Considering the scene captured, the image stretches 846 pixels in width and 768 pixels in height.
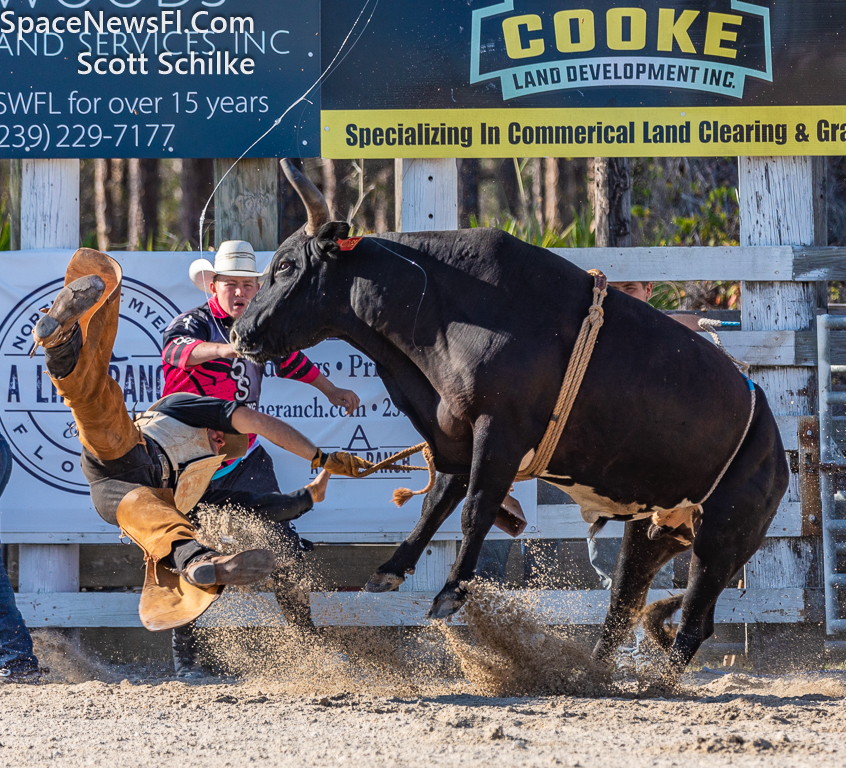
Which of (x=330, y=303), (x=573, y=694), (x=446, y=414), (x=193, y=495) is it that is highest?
(x=330, y=303)

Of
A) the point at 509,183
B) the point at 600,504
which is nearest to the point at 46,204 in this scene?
the point at 600,504

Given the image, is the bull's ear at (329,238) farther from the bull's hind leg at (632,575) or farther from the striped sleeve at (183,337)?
the bull's hind leg at (632,575)

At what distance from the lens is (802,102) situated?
555 cm

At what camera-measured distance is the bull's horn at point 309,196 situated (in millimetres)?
3787

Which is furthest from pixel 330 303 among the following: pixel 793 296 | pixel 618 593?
pixel 793 296

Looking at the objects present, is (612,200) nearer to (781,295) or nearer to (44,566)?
(781,295)

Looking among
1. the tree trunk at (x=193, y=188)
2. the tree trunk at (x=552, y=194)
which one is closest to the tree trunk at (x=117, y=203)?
the tree trunk at (x=193, y=188)

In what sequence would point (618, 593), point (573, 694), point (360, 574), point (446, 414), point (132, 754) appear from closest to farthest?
point (132, 754), point (446, 414), point (573, 694), point (618, 593), point (360, 574)

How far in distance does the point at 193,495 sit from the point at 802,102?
147 inches

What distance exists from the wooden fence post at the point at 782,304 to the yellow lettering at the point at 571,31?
1052 millimetres

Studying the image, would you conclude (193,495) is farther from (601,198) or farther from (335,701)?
(601,198)

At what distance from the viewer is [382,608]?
17.9 ft

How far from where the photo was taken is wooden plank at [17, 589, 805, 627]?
5453 millimetres

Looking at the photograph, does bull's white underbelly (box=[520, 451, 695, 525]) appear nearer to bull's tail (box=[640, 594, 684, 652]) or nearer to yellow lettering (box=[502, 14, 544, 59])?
bull's tail (box=[640, 594, 684, 652])
